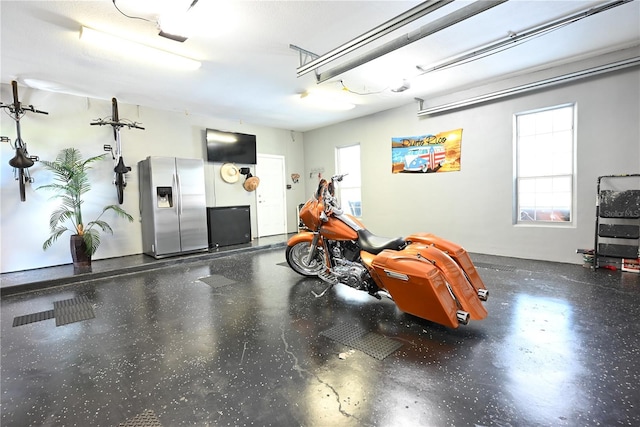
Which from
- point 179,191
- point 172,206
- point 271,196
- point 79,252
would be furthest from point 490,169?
point 79,252

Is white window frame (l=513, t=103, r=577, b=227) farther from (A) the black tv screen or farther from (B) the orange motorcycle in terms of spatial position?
(A) the black tv screen

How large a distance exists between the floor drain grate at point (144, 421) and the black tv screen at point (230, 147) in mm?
5585

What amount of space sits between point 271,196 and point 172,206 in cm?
271

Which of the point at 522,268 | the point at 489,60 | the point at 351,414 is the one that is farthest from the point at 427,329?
the point at 489,60

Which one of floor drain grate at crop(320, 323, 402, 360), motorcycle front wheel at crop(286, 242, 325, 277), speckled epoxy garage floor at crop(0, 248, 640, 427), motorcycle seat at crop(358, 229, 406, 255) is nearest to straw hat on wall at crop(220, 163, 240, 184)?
motorcycle front wheel at crop(286, 242, 325, 277)

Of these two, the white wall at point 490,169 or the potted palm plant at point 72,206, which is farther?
the potted palm plant at point 72,206

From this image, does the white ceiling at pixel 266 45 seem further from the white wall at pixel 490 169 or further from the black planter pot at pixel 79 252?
the black planter pot at pixel 79 252

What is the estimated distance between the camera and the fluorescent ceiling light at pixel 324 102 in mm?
5082

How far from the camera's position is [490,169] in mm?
4965

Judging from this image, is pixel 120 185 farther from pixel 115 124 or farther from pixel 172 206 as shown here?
pixel 115 124

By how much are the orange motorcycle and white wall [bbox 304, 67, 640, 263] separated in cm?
276

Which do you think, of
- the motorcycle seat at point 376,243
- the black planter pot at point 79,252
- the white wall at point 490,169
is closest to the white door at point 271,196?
the white wall at point 490,169

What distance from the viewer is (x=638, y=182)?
3791mm

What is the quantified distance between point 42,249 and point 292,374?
514 cm
